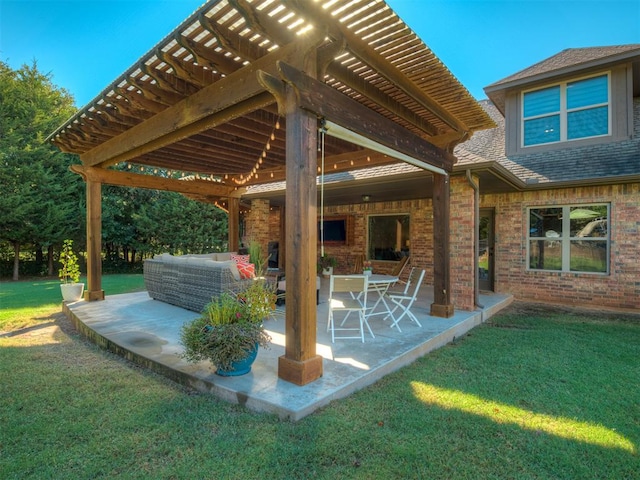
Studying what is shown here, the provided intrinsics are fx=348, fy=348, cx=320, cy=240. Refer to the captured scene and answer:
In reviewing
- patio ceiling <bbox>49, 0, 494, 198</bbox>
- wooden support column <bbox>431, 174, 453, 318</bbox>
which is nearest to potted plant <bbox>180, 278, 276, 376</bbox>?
patio ceiling <bbox>49, 0, 494, 198</bbox>

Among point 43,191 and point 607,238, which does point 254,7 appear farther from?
point 43,191

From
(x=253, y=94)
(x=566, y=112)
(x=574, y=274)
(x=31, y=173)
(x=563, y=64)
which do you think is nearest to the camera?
(x=253, y=94)

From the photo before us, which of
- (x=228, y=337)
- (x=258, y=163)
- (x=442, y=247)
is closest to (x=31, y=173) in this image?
(x=258, y=163)

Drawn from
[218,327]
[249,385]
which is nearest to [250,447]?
[249,385]

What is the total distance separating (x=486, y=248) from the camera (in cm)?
862

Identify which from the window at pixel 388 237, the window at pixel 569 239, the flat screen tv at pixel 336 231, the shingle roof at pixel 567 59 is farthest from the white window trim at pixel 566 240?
A: the flat screen tv at pixel 336 231

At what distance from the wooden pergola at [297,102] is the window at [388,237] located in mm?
4360

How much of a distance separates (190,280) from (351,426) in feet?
13.4

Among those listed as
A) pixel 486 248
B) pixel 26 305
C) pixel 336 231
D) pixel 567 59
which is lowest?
pixel 26 305

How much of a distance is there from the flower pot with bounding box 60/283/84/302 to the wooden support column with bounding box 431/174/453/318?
6.67m

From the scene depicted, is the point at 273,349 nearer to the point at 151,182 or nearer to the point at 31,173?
the point at 151,182

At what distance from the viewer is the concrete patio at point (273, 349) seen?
2.78 meters

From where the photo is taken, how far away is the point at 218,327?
3037mm

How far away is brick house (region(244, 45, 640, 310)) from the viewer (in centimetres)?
647
